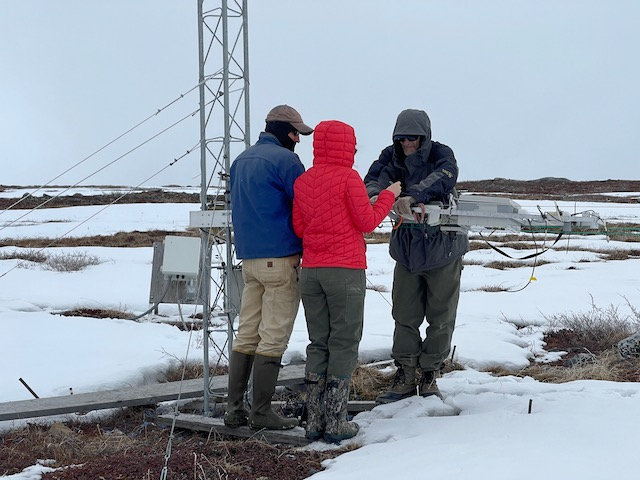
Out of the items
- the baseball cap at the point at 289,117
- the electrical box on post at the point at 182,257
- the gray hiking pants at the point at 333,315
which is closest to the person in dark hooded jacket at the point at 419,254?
the baseball cap at the point at 289,117

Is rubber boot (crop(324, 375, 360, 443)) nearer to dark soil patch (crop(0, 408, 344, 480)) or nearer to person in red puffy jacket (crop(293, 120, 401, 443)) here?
person in red puffy jacket (crop(293, 120, 401, 443))

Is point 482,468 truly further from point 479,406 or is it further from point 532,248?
point 532,248

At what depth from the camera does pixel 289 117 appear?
5.00 meters

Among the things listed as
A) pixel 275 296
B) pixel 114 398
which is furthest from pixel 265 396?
pixel 114 398

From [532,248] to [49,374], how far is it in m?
14.9

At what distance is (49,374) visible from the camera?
7.10 metres

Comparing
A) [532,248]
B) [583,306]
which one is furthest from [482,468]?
[532,248]

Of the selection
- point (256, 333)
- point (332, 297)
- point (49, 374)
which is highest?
point (332, 297)

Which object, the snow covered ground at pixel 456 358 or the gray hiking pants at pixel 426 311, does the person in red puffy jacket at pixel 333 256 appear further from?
the gray hiking pants at pixel 426 311

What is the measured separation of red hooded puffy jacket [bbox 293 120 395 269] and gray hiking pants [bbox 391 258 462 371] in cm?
107

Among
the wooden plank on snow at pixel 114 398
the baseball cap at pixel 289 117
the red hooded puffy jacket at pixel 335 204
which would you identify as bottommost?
the wooden plank on snow at pixel 114 398

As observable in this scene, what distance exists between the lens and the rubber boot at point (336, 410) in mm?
4738

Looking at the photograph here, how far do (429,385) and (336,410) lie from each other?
1249 millimetres

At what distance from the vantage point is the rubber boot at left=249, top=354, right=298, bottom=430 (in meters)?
4.91
